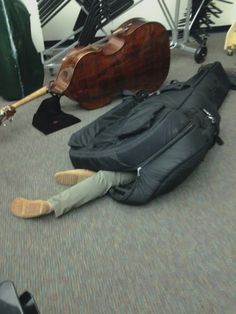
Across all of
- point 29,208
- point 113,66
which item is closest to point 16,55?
point 113,66

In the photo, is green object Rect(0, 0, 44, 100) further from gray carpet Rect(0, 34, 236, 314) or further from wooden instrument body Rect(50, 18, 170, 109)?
gray carpet Rect(0, 34, 236, 314)

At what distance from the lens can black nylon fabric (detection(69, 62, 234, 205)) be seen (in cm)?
117

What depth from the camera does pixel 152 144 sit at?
1.21m

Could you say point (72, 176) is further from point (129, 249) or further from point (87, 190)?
point (129, 249)

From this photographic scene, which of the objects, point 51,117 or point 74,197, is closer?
point 74,197

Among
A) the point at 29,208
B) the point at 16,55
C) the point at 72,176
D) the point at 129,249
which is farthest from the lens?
the point at 16,55

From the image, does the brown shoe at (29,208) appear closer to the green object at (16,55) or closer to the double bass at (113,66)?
the double bass at (113,66)


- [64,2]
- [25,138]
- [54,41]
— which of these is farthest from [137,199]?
[54,41]

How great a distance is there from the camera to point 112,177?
1.24 metres

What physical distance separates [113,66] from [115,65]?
1cm

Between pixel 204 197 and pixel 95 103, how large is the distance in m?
0.91

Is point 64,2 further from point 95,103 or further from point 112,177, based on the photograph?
point 112,177

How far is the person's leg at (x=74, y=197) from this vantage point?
1.15 metres

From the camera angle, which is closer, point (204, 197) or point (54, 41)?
point (204, 197)
